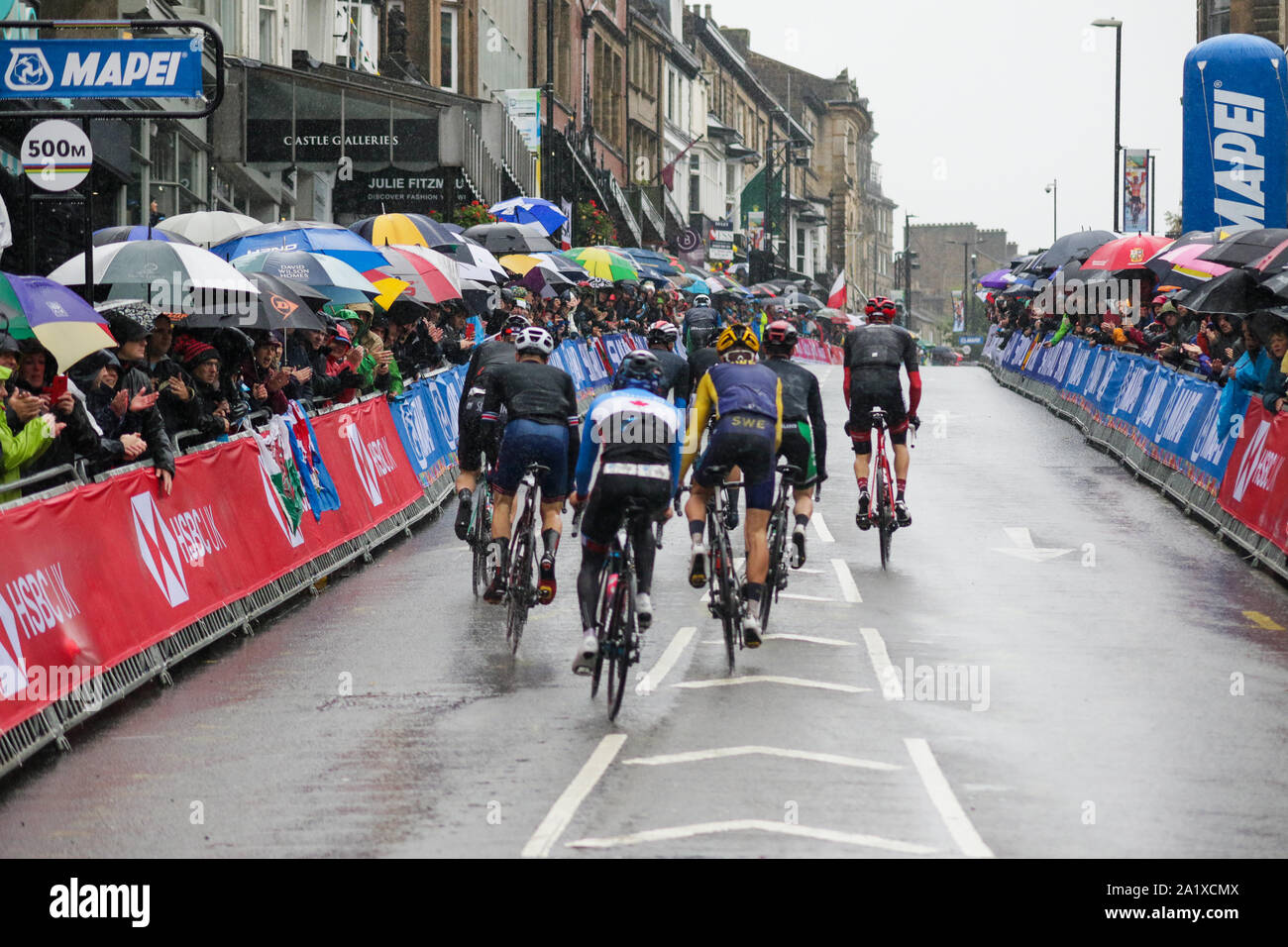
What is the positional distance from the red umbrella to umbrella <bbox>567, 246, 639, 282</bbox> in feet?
33.3

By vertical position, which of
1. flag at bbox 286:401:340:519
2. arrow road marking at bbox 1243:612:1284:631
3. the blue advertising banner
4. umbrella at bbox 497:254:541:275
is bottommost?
arrow road marking at bbox 1243:612:1284:631

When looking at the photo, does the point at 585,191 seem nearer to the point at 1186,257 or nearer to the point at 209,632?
the point at 1186,257

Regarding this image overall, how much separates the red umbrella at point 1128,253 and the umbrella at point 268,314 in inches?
607

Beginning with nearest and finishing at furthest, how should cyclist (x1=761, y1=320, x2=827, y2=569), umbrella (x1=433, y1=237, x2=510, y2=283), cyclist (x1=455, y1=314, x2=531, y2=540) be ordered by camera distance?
cyclist (x1=761, y1=320, x2=827, y2=569) → cyclist (x1=455, y1=314, x2=531, y2=540) → umbrella (x1=433, y1=237, x2=510, y2=283)

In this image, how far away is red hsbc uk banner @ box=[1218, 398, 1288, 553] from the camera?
16.0 metres

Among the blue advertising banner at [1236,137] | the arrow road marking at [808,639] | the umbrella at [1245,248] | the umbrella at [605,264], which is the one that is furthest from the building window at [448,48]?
the arrow road marking at [808,639]

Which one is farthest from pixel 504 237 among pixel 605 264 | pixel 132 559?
pixel 132 559

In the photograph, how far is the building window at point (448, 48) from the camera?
46719 mm

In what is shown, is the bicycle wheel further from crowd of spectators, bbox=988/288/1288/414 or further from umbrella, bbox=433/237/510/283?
umbrella, bbox=433/237/510/283

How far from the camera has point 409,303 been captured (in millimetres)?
22094

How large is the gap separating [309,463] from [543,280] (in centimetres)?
1630

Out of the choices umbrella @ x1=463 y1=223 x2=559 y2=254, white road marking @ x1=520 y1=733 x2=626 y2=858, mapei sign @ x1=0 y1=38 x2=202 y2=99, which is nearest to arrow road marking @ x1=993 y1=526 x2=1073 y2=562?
white road marking @ x1=520 y1=733 x2=626 y2=858

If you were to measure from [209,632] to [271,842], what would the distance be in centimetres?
502
